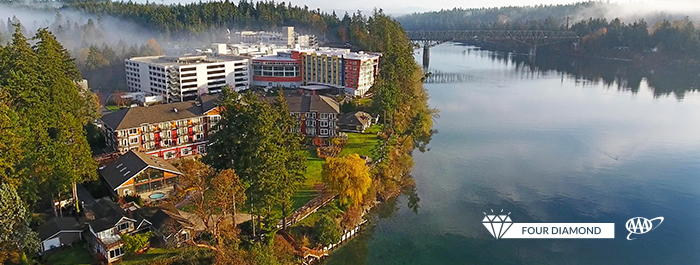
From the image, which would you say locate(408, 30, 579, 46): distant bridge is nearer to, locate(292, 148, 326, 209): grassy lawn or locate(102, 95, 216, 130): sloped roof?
locate(292, 148, 326, 209): grassy lawn

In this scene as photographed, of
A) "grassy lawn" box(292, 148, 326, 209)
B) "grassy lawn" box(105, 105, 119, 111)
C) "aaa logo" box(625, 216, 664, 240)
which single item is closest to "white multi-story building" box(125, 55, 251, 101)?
"grassy lawn" box(105, 105, 119, 111)

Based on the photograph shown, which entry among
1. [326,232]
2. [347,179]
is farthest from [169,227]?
[347,179]

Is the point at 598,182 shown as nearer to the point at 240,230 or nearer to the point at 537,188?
the point at 537,188

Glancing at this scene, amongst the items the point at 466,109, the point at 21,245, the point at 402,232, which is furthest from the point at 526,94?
the point at 21,245

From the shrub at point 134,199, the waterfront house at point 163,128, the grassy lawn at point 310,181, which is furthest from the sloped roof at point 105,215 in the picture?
the waterfront house at point 163,128

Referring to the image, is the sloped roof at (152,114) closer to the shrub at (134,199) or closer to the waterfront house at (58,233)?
the shrub at (134,199)

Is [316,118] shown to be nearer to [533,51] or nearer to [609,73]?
[609,73]
